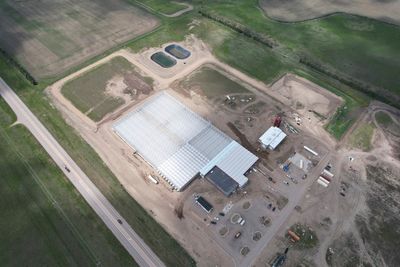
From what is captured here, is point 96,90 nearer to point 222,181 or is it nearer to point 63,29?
point 63,29

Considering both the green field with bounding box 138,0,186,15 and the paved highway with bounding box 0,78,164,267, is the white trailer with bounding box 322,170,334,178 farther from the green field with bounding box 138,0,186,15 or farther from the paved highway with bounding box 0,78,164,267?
the green field with bounding box 138,0,186,15

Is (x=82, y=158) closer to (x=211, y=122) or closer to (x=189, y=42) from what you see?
(x=211, y=122)

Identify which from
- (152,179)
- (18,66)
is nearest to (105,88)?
(18,66)

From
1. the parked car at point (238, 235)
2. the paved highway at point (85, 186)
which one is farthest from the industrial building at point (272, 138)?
the paved highway at point (85, 186)

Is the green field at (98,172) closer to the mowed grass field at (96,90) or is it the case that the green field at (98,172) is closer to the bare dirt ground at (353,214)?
the mowed grass field at (96,90)

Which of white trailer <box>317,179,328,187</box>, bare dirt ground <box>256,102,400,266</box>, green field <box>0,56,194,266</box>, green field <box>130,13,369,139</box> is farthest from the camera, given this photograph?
green field <box>130,13,369,139</box>

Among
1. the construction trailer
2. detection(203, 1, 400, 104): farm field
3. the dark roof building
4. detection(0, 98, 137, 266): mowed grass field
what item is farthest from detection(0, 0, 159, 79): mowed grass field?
the construction trailer
